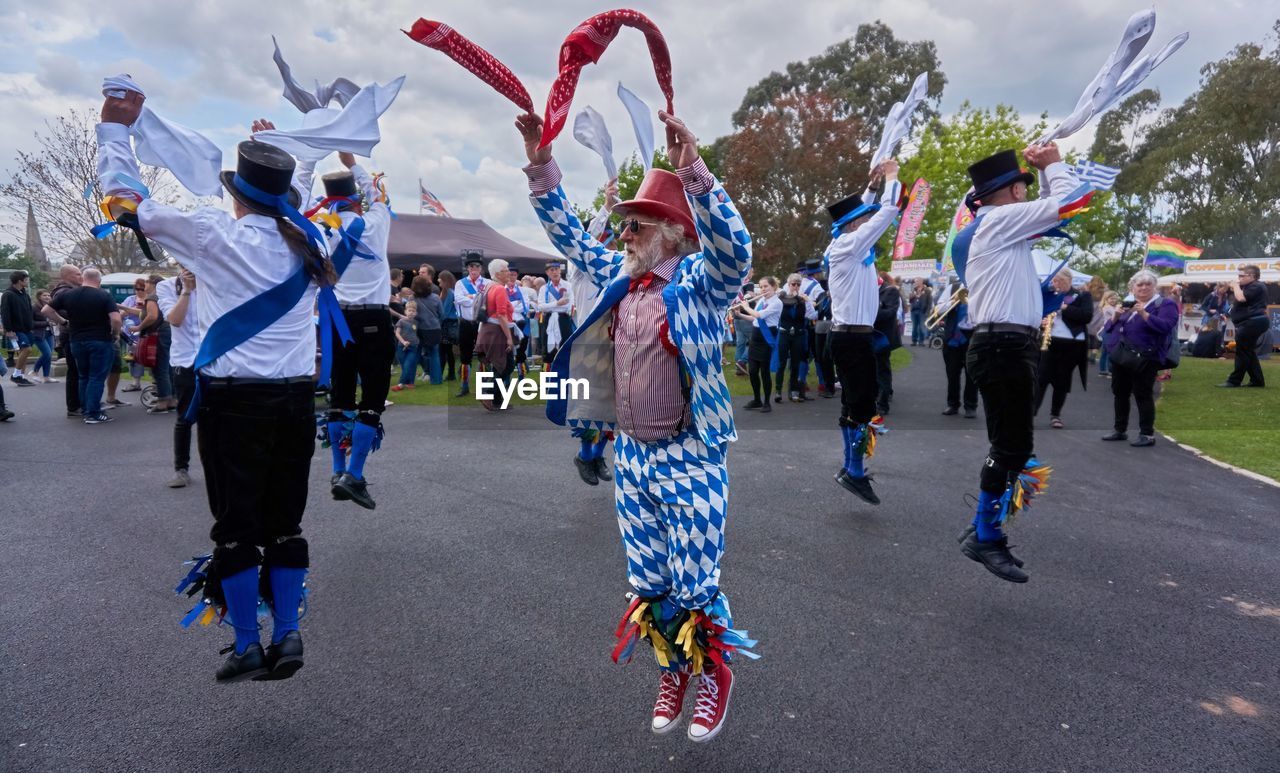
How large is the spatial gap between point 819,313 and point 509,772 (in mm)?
8510

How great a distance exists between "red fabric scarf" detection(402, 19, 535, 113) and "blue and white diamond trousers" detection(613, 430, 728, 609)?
134 centimetres

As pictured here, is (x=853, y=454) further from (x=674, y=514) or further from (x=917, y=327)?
(x=917, y=327)

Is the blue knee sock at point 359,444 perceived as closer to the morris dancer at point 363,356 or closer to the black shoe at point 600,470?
the morris dancer at point 363,356

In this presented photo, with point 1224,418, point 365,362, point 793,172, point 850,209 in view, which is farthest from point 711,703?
point 793,172

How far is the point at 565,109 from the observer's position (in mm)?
2498

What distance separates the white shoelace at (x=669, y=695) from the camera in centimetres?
249

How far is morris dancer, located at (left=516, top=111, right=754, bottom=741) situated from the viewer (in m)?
2.41

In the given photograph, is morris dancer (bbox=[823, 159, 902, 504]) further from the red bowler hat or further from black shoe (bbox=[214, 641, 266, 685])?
black shoe (bbox=[214, 641, 266, 685])

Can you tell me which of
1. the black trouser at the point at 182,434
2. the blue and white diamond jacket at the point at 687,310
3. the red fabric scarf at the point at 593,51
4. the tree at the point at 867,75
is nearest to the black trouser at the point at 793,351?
the black trouser at the point at 182,434

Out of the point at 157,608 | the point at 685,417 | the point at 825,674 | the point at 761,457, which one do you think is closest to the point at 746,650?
the point at 825,674

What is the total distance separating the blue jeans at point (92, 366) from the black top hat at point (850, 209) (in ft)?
30.1

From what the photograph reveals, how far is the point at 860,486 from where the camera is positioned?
5172 mm

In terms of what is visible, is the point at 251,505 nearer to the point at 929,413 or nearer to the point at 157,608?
the point at 157,608

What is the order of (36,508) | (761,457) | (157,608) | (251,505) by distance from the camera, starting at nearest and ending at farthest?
(251,505) < (157,608) < (36,508) < (761,457)
